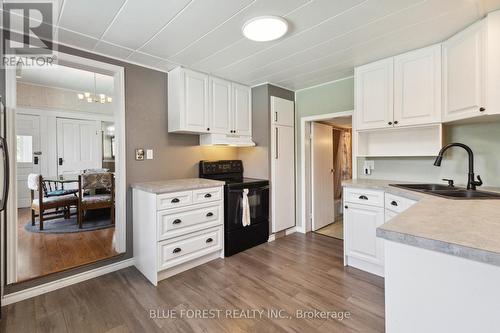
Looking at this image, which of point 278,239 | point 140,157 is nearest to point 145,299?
point 140,157

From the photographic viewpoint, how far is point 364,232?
243cm

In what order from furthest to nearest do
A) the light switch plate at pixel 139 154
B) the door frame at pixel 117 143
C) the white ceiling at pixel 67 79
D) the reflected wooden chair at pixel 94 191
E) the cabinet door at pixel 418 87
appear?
the white ceiling at pixel 67 79 → the reflected wooden chair at pixel 94 191 → the light switch plate at pixel 139 154 → the cabinet door at pixel 418 87 → the door frame at pixel 117 143

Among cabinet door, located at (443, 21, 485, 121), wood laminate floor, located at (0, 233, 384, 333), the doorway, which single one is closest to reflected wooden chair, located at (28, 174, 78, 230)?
wood laminate floor, located at (0, 233, 384, 333)

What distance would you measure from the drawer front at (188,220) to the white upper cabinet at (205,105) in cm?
98

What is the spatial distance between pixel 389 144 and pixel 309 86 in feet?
4.67

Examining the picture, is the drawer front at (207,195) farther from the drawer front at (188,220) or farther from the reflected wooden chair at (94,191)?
the reflected wooden chair at (94,191)

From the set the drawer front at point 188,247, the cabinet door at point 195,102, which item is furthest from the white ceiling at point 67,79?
the drawer front at point 188,247

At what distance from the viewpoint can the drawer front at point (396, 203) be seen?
6.53 feet

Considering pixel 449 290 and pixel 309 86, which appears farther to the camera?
pixel 309 86

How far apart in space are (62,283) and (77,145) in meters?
4.33

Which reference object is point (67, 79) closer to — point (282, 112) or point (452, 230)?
point (282, 112)

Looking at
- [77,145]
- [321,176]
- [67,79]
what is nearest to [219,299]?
[321,176]

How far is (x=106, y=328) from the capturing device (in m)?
1.67

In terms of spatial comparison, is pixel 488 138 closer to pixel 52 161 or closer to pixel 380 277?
pixel 380 277
